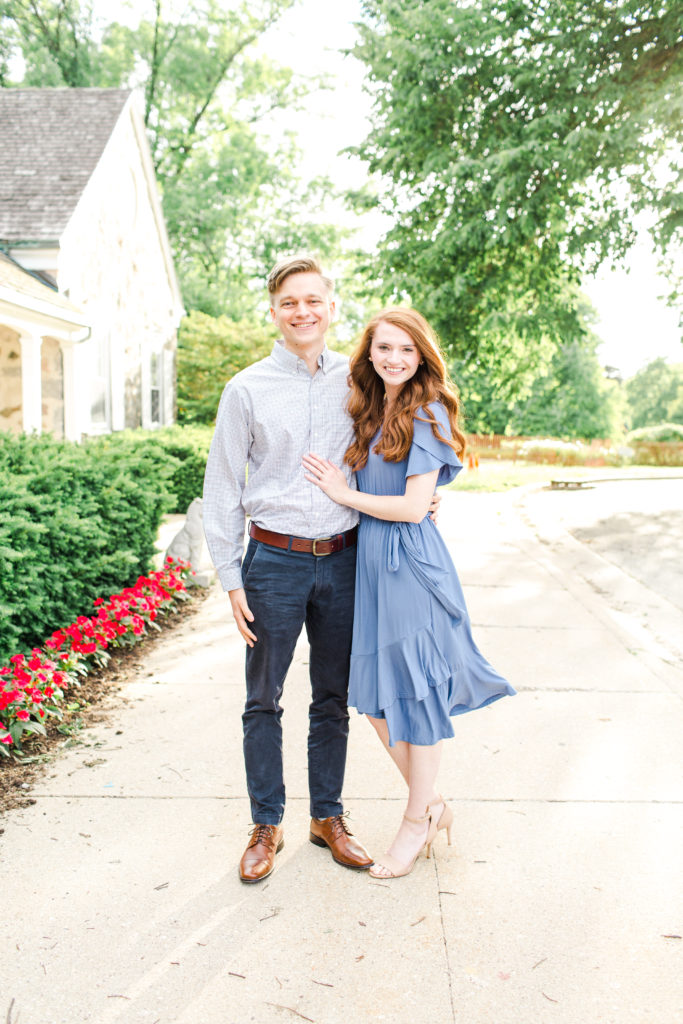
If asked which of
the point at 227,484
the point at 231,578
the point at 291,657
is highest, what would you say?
the point at 227,484

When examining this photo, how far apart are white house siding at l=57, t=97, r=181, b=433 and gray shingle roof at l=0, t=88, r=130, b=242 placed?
0.21 meters

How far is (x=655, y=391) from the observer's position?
253ft

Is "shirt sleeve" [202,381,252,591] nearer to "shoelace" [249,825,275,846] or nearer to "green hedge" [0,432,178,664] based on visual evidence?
"shoelace" [249,825,275,846]

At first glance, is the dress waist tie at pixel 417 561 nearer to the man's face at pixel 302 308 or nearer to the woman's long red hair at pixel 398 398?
the woman's long red hair at pixel 398 398

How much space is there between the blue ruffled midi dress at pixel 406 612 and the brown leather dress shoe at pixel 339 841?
458 mm

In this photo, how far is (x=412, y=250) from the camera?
1329 cm

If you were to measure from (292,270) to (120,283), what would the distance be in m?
12.4

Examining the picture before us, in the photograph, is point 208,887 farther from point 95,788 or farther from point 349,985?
point 95,788

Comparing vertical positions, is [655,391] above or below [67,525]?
above

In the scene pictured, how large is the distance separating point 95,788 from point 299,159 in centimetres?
2884

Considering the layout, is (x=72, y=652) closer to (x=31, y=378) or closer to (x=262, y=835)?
(x=262, y=835)

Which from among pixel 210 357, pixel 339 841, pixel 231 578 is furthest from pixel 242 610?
pixel 210 357

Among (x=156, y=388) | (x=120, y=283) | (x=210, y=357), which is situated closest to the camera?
(x=120, y=283)

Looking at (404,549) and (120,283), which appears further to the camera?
(120,283)
